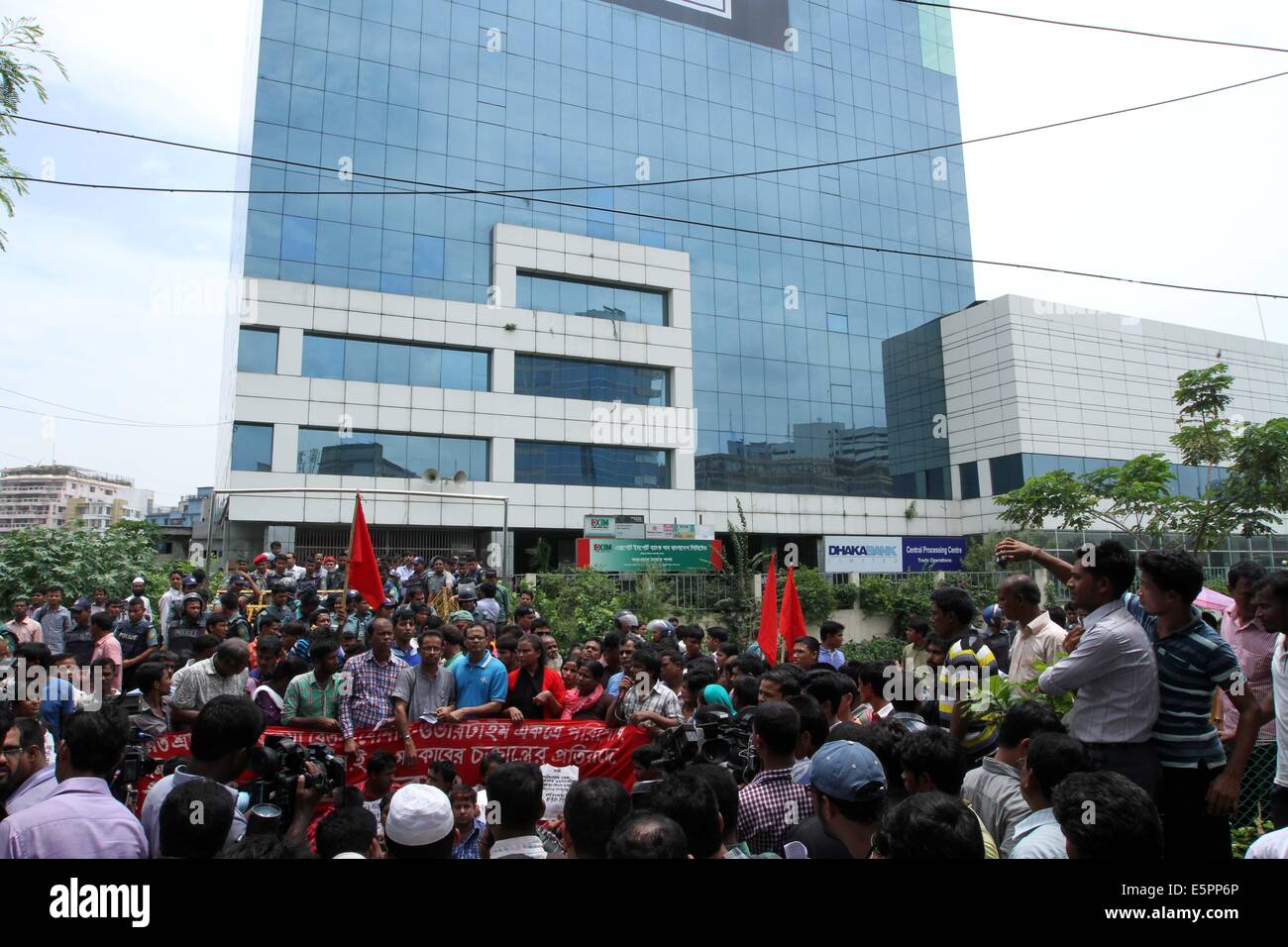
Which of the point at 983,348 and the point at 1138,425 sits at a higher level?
the point at 983,348

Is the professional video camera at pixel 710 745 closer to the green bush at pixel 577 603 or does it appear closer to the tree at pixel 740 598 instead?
the green bush at pixel 577 603

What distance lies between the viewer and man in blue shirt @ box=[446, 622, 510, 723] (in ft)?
20.2

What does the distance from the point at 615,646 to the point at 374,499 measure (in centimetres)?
2106

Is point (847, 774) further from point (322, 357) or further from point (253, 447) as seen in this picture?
point (322, 357)

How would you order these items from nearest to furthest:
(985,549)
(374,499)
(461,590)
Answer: (461,590)
(374,499)
(985,549)

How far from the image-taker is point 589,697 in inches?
273

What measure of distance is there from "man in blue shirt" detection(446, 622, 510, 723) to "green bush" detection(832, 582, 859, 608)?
20530 mm

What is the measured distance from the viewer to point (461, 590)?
453 inches

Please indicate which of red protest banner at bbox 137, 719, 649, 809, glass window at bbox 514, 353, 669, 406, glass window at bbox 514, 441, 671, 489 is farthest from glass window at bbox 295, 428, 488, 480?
red protest banner at bbox 137, 719, 649, 809

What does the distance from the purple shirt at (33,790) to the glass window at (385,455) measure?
2418cm

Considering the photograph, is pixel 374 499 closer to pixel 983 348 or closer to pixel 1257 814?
pixel 1257 814

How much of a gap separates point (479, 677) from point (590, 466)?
24.5m

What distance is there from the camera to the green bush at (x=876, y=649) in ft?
72.9

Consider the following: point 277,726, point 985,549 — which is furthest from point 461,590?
point 985,549
